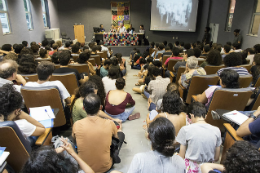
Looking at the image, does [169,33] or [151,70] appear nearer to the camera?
[151,70]

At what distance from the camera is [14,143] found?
47.6 inches

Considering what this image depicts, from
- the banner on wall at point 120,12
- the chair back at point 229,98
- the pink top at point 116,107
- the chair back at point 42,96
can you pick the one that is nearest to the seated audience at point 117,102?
the pink top at point 116,107

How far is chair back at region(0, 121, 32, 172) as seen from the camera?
113 centimetres

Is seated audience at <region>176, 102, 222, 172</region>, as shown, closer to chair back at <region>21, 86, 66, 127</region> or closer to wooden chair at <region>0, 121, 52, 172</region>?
wooden chair at <region>0, 121, 52, 172</region>

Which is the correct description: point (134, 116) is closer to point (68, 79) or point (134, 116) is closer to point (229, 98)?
point (68, 79)

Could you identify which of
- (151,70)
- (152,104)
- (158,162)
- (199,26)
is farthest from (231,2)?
(158,162)

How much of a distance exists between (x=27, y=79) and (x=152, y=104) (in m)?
1.83

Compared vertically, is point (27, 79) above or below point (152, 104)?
above

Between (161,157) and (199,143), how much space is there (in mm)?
534

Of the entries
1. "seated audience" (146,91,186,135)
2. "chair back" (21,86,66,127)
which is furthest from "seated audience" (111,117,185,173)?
"chair back" (21,86,66,127)

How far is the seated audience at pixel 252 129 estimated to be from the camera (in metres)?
1.30

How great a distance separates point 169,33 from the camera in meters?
9.75

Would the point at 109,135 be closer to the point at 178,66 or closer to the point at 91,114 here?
the point at 91,114

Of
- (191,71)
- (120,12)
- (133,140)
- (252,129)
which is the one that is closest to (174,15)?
(120,12)
